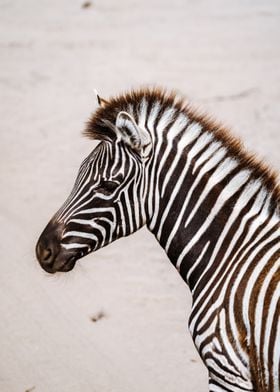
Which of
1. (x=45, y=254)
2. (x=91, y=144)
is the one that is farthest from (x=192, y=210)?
(x=91, y=144)

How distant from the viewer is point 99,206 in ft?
14.9

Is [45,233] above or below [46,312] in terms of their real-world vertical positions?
above

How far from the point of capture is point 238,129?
11.6 metres

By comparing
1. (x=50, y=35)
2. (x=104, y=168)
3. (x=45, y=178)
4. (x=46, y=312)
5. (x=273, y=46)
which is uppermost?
(x=50, y=35)

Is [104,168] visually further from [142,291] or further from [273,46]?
[273,46]

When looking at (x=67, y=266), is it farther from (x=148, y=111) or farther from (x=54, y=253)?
(x=148, y=111)

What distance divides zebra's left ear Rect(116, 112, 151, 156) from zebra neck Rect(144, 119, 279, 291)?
11 cm

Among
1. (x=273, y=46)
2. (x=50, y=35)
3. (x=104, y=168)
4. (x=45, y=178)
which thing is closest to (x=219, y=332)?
(x=104, y=168)

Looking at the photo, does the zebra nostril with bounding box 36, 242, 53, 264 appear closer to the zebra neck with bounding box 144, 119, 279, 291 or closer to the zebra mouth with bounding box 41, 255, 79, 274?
the zebra mouth with bounding box 41, 255, 79, 274

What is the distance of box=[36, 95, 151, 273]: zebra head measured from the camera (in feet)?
14.9

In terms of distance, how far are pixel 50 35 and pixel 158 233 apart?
11491mm

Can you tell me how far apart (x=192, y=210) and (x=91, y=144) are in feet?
23.9

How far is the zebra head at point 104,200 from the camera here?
14.9 feet

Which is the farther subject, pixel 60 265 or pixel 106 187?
pixel 60 265
